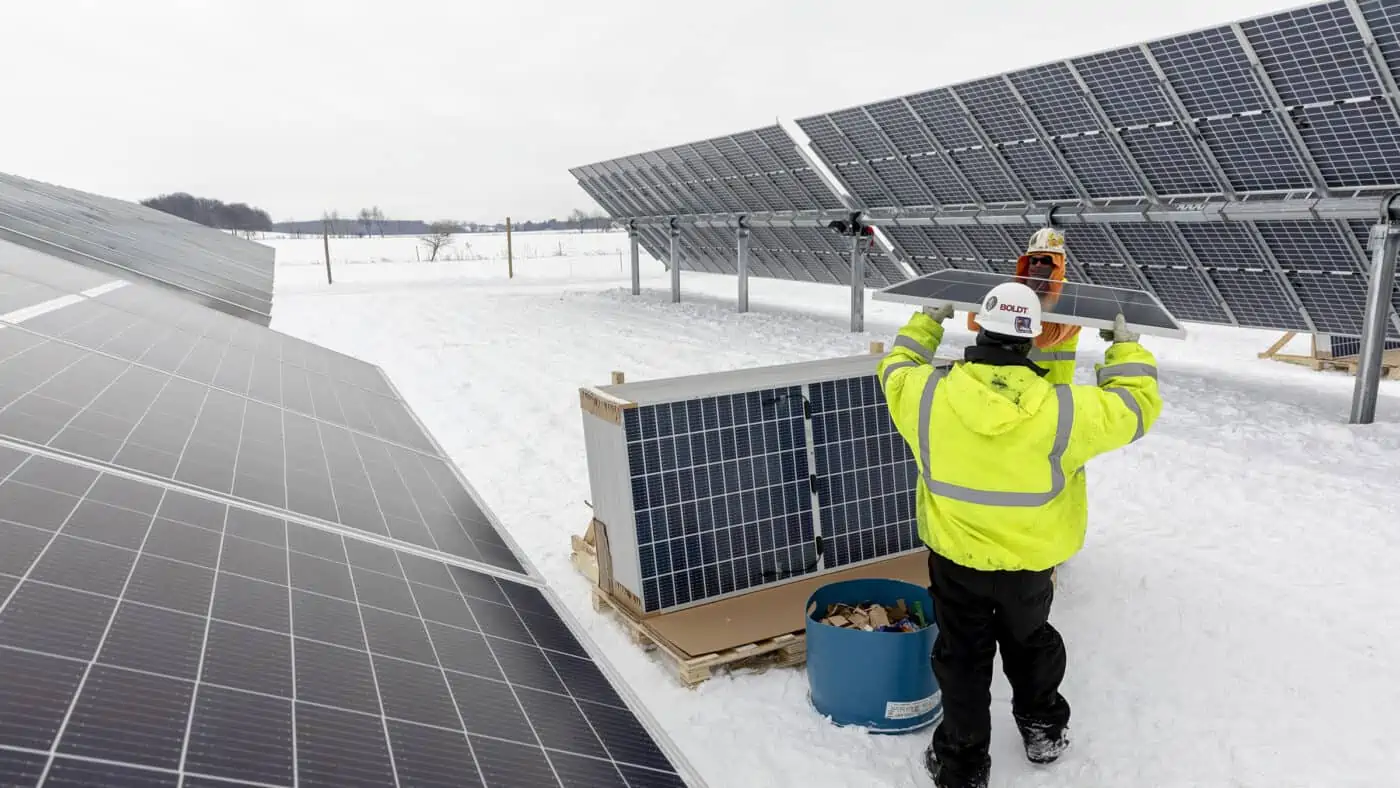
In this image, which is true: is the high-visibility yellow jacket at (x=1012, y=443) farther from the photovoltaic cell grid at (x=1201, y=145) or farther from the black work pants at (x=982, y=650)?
the photovoltaic cell grid at (x=1201, y=145)

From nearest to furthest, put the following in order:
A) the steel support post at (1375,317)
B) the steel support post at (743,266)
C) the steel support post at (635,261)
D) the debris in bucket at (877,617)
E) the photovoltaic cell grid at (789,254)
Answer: the debris in bucket at (877,617) < the steel support post at (1375,317) < the photovoltaic cell grid at (789,254) < the steel support post at (743,266) < the steel support post at (635,261)

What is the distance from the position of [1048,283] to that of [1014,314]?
4.94 feet

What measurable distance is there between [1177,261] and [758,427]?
8942mm

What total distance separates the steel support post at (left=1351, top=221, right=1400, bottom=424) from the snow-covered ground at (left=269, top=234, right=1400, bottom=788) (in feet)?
→ 0.97

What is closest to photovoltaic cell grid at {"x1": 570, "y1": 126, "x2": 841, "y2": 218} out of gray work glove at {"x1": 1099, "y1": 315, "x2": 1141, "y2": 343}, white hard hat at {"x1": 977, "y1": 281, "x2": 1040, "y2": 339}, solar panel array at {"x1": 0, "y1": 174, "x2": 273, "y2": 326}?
solar panel array at {"x1": 0, "y1": 174, "x2": 273, "y2": 326}

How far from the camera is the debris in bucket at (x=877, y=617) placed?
170 inches

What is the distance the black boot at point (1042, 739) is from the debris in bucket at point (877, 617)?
0.68 metres

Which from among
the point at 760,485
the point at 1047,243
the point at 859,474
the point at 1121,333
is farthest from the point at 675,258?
the point at 1121,333

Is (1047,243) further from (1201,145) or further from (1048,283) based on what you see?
(1201,145)

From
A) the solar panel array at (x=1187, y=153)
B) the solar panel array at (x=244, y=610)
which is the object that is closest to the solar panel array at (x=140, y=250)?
the solar panel array at (x=244, y=610)

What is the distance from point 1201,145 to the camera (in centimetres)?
968

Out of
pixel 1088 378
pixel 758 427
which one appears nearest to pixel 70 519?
pixel 758 427

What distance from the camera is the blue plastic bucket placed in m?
4.02

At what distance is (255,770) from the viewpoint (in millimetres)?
1537
